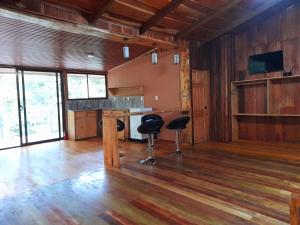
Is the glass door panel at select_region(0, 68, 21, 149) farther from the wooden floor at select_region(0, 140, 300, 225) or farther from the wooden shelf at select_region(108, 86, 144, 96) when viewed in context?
the wooden shelf at select_region(108, 86, 144, 96)

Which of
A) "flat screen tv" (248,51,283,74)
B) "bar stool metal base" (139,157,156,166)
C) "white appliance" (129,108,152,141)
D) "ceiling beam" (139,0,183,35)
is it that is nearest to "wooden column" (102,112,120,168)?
"bar stool metal base" (139,157,156,166)

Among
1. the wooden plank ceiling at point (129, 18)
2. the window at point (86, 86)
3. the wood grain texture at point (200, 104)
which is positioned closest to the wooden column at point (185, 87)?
the wood grain texture at point (200, 104)

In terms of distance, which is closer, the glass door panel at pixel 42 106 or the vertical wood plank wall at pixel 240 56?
the vertical wood plank wall at pixel 240 56

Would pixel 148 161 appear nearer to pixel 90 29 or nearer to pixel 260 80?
pixel 90 29

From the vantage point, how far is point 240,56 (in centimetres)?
633

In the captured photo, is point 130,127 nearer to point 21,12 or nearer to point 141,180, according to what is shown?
point 141,180

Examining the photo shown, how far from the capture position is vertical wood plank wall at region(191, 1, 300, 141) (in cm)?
553

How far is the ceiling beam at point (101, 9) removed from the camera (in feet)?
11.5

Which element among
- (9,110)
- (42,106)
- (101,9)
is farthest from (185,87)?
→ (9,110)

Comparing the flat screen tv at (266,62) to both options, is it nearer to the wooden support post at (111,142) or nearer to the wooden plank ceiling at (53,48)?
the wooden plank ceiling at (53,48)

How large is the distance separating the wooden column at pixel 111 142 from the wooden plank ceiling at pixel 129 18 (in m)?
1.61

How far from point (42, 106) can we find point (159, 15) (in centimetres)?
468

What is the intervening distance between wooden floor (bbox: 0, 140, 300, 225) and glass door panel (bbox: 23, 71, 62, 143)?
Result: 188 centimetres

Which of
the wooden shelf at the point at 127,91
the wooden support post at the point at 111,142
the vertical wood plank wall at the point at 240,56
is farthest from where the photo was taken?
the wooden shelf at the point at 127,91
